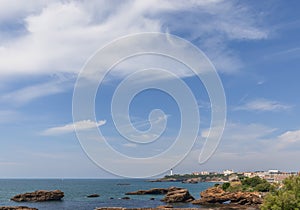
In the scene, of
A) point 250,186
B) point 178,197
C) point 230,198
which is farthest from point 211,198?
point 250,186

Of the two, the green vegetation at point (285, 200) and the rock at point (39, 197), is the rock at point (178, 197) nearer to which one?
the rock at point (39, 197)

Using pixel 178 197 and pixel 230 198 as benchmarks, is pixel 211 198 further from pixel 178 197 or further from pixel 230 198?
pixel 178 197

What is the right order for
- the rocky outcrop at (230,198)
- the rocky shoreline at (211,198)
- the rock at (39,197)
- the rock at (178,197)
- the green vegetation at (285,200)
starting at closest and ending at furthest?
the green vegetation at (285,200) < the rocky shoreline at (211,198) < the rocky outcrop at (230,198) < the rock at (178,197) < the rock at (39,197)

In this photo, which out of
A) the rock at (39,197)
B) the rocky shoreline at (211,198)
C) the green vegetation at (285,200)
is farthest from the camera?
the rock at (39,197)

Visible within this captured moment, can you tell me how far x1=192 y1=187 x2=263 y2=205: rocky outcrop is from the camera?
290ft

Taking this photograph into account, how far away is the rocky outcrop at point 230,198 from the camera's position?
88519 mm

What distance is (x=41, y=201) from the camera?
103062 millimetres

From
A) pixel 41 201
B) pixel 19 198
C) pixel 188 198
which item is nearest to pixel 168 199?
pixel 188 198

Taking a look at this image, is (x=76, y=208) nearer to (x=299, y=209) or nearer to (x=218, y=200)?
(x=218, y=200)

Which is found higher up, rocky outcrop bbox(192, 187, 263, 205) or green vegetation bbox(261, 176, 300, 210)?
green vegetation bbox(261, 176, 300, 210)

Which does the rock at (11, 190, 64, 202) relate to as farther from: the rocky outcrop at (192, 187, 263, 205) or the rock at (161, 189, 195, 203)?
the rocky outcrop at (192, 187, 263, 205)

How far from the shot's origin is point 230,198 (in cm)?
9269

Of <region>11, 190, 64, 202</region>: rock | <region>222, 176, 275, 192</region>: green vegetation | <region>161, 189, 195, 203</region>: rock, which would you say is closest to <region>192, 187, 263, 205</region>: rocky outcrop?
<region>161, 189, 195, 203</region>: rock

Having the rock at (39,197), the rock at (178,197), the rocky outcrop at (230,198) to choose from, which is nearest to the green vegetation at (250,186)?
the rocky outcrop at (230,198)
